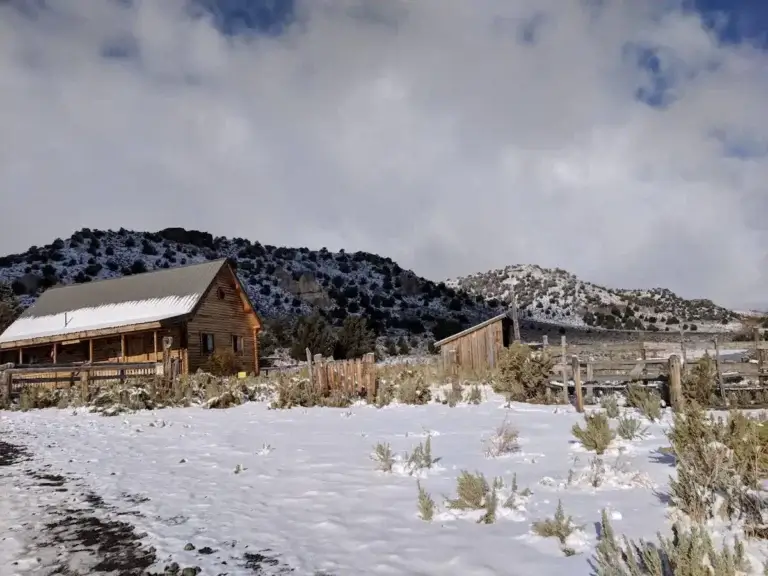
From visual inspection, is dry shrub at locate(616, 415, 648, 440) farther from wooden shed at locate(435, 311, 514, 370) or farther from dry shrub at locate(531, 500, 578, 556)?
wooden shed at locate(435, 311, 514, 370)

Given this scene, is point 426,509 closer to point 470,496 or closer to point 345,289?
point 470,496

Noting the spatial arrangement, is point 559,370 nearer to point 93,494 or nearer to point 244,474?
point 244,474

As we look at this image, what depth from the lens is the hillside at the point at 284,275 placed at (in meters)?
55.0

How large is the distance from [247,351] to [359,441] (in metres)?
26.2

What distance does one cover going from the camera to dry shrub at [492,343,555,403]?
1578 centimetres

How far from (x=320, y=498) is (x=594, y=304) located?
78082mm

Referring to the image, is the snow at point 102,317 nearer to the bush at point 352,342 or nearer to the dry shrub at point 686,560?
the bush at point 352,342

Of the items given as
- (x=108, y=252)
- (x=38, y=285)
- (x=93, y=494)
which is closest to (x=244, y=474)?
(x=93, y=494)

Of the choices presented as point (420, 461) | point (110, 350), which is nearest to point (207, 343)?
point (110, 350)

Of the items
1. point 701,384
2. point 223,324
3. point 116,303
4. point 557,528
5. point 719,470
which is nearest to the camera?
point 557,528

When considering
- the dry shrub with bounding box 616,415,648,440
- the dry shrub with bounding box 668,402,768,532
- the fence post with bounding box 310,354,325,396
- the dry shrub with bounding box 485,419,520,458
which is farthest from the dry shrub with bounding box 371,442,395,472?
the fence post with bounding box 310,354,325,396

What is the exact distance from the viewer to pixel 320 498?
6332mm

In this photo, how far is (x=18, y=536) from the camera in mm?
5023

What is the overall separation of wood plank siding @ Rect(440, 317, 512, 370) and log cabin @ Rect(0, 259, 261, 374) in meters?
12.7
